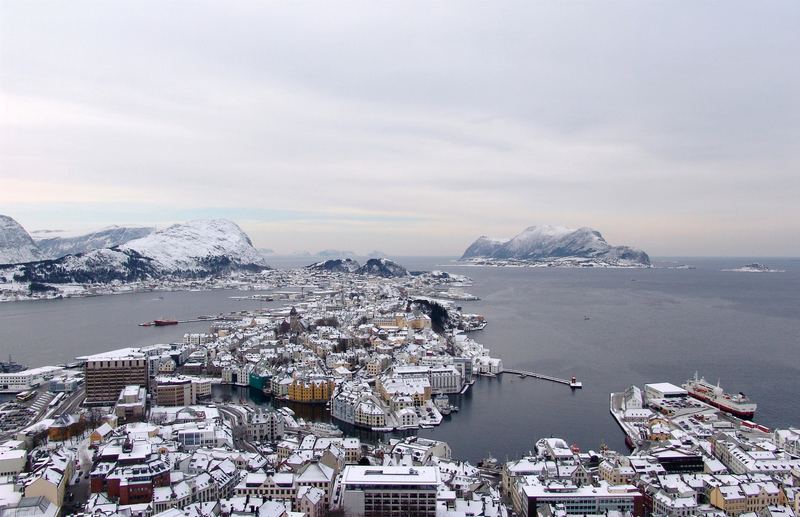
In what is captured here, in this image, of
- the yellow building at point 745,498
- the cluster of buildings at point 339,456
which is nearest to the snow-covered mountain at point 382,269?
the cluster of buildings at point 339,456

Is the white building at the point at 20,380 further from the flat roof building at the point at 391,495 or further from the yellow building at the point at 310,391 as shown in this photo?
the flat roof building at the point at 391,495

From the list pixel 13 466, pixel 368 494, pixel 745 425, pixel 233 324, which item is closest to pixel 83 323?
pixel 233 324

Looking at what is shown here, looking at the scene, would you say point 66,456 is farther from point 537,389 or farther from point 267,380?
point 537,389

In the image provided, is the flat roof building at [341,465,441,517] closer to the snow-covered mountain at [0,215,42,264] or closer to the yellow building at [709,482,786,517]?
the yellow building at [709,482,786,517]

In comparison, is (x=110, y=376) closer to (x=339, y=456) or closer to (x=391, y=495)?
(x=339, y=456)

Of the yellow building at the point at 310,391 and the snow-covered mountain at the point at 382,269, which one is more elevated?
the snow-covered mountain at the point at 382,269

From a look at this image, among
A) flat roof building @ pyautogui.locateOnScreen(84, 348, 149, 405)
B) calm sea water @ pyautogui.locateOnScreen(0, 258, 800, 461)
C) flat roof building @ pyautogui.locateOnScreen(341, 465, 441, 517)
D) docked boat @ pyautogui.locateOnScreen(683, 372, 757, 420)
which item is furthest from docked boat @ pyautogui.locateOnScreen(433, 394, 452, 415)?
flat roof building @ pyautogui.locateOnScreen(84, 348, 149, 405)

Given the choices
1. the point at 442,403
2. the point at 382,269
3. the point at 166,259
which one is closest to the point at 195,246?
the point at 166,259
